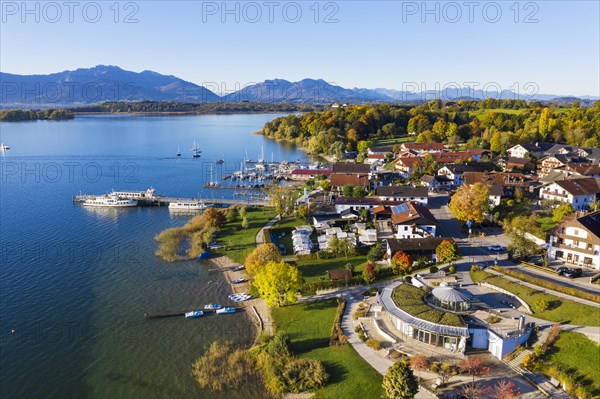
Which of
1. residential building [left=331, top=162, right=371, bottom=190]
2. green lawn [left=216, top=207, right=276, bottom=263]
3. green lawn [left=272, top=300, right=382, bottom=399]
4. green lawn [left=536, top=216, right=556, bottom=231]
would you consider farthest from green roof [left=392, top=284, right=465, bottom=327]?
residential building [left=331, top=162, right=371, bottom=190]

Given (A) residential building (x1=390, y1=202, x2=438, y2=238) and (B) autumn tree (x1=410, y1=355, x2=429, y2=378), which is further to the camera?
(A) residential building (x1=390, y1=202, x2=438, y2=238)

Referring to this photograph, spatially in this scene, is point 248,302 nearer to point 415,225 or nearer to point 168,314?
point 168,314

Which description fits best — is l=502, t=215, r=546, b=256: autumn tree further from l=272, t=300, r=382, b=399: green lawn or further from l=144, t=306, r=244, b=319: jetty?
l=144, t=306, r=244, b=319: jetty

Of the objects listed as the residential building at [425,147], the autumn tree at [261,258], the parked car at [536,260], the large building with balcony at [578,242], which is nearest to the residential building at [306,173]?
the residential building at [425,147]

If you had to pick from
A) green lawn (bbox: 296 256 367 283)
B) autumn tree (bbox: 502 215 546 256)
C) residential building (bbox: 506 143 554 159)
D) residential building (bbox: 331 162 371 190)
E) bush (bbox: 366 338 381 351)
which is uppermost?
residential building (bbox: 506 143 554 159)

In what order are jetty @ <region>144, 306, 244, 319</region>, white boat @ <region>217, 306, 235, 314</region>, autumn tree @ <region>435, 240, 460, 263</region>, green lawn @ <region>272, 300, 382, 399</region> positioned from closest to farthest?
green lawn @ <region>272, 300, 382, 399</region> → jetty @ <region>144, 306, 244, 319</region> → white boat @ <region>217, 306, 235, 314</region> → autumn tree @ <region>435, 240, 460, 263</region>

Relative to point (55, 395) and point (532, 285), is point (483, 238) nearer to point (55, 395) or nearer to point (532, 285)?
point (532, 285)

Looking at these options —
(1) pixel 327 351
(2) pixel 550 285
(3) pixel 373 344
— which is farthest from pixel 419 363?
(2) pixel 550 285

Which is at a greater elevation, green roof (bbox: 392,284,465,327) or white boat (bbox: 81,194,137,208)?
white boat (bbox: 81,194,137,208)
